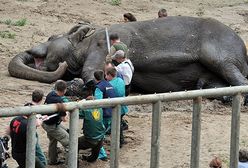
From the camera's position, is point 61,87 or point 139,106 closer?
point 61,87

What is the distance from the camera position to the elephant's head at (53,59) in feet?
48.5

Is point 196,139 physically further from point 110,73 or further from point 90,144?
point 110,73

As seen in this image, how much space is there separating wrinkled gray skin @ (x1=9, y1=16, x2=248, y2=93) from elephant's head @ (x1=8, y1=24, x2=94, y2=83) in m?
0.02

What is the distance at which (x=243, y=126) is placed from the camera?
12594mm

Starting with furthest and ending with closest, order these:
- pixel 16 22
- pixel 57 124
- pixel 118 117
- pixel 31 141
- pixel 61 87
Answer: pixel 16 22 → pixel 57 124 → pixel 61 87 → pixel 118 117 → pixel 31 141

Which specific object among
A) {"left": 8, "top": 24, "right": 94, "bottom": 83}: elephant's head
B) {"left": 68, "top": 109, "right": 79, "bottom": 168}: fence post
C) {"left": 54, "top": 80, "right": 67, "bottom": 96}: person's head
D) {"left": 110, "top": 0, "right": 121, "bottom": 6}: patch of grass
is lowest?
{"left": 68, "top": 109, "right": 79, "bottom": 168}: fence post

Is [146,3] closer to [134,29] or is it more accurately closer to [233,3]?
[233,3]

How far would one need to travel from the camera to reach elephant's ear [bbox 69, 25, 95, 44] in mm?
15109

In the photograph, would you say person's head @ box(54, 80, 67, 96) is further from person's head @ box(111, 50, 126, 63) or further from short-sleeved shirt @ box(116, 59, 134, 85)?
person's head @ box(111, 50, 126, 63)

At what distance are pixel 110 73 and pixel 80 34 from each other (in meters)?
4.20

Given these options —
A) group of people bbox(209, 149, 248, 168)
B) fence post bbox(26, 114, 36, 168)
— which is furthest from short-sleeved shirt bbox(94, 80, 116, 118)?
fence post bbox(26, 114, 36, 168)

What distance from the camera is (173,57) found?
14.4 metres

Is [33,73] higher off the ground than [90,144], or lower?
higher

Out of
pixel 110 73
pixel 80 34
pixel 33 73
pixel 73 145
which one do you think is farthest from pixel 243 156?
pixel 80 34
